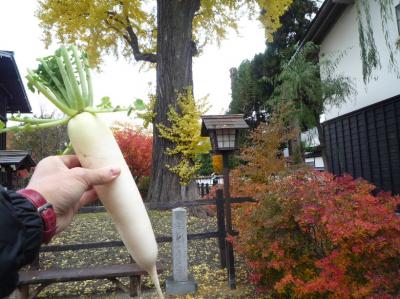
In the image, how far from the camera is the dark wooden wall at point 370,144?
8945 millimetres

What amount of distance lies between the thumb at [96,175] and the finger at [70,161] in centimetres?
14

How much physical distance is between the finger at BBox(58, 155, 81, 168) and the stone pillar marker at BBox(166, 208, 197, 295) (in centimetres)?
354

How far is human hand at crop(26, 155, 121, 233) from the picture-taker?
1.50 meters

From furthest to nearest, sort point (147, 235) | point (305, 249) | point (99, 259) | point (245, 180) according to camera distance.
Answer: point (245, 180)
point (99, 259)
point (305, 249)
point (147, 235)

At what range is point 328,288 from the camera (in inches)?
130

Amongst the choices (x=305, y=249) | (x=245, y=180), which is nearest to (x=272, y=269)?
(x=305, y=249)

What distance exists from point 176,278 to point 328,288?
2.44m

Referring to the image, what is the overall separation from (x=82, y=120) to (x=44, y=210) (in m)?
0.44

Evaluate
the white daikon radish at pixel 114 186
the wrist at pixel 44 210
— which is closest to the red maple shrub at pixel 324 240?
the white daikon radish at pixel 114 186

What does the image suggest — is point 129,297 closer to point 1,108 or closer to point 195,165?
point 195,165

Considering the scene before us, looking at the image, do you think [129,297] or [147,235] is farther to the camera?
[129,297]

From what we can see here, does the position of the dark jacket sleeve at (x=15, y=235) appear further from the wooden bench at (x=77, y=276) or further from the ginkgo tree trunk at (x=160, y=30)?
the ginkgo tree trunk at (x=160, y=30)

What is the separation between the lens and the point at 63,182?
5.03ft

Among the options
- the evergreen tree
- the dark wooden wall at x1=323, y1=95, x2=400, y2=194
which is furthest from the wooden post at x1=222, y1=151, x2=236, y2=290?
the evergreen tree
